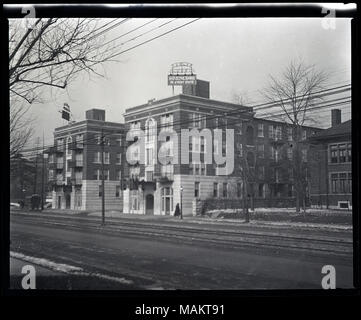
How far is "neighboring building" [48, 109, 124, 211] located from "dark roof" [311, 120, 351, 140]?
8.30 feet

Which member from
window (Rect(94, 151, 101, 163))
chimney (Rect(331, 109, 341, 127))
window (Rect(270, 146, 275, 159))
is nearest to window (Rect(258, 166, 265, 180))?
window (Rect(270, 146, 275, 159))

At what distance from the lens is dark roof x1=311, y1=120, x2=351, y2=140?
3482 millimetres

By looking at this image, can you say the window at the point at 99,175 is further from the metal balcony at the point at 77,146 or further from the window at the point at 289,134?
the window at the point at 289,134

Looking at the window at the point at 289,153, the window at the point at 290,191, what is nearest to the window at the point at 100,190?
the window at the point at 289,153

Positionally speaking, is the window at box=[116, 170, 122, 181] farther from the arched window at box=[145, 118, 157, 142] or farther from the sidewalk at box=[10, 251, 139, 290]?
the sidewalk at box=[10, 251, 139, 290]

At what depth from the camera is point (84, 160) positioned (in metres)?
4.79

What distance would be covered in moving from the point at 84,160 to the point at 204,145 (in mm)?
1539

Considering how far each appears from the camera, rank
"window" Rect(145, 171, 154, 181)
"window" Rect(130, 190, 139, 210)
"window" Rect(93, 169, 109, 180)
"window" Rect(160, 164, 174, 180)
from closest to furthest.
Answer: "window" Rect(93, 169, 109, 180)
"window" Rect(160, 164, 174, 180)
"window" Rect(145, 171, 154, 181)
"window" Rect(130, 190, 139, 210)

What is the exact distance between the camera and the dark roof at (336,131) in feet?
11.4

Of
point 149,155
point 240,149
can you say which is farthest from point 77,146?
point 240,149

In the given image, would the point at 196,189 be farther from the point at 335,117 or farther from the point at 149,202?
the point at 335,117

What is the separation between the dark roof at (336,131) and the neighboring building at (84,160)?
2.53 meters
